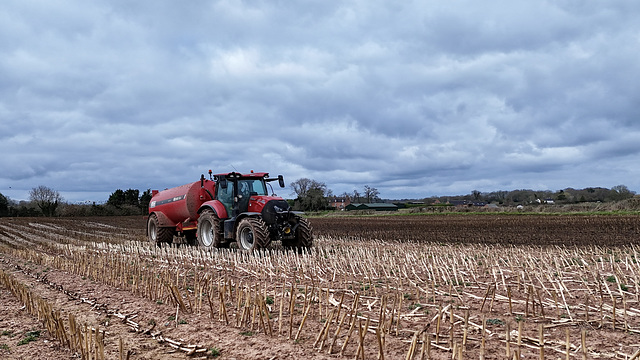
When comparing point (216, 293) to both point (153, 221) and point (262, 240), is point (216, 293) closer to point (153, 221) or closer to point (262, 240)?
point (262, 240)

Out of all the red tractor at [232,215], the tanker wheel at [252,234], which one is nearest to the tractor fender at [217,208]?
the red tractor at [232,215]

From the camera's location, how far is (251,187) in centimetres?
1430

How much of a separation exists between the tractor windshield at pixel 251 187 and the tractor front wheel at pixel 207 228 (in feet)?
3.74

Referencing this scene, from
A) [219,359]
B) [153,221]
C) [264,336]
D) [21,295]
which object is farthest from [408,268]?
[153,221]

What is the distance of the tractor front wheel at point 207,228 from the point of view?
13906 millimetres

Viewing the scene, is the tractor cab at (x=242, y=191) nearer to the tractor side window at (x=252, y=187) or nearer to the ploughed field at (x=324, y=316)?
the tractor side window at (x=252, y=187)

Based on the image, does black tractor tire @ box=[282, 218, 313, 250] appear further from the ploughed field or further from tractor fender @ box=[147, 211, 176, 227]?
tractor fender @ box=[147, 211, 176, 227]

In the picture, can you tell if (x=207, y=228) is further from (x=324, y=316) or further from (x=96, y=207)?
(x=96, y=207)

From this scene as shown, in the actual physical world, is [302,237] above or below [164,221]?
below

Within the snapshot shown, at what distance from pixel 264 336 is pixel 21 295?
194 inches

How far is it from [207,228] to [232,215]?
1.36m

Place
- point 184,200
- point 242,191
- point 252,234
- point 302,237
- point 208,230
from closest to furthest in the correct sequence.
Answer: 1. point 252,234
2. point 302,237
3. point 242,191
4. point 208,230
5. point 184,200

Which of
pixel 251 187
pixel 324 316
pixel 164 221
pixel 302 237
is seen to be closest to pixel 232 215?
pixel 251 187

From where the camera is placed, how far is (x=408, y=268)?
9523 mm
